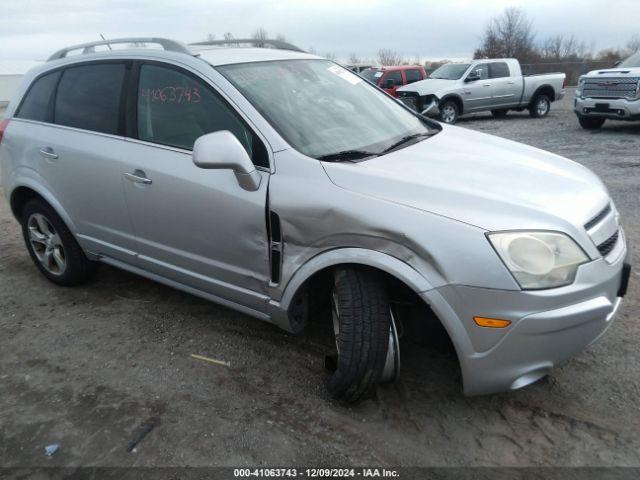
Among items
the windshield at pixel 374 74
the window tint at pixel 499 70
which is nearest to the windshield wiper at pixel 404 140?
the window tint at pixel 499 70

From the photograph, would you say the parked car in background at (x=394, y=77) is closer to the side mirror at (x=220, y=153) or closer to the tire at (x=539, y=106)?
the tire at (x=539, y=106)

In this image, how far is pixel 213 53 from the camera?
10.5ft

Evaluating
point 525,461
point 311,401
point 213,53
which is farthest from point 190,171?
point 525,461

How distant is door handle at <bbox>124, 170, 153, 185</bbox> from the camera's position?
10.2 ft

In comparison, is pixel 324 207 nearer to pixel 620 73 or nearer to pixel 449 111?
pixel 620 73

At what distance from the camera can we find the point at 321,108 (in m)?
3.06

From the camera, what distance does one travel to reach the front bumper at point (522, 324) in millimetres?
2139

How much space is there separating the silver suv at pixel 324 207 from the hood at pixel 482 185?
11mm

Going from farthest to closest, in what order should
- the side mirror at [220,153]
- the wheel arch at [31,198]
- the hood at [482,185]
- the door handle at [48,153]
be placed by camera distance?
the wheel arch at [31,198]
the door handle at [48,153]
the side mirror at [220,153]
the hood at [482,185]

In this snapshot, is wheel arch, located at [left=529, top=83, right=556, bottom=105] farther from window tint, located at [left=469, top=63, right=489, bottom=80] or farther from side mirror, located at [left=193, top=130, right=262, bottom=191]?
side mirror, located at [left=193, top=130, right=262, bottom=191]

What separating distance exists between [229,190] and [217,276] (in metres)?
0.57

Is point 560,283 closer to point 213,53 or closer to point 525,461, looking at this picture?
point 525,461

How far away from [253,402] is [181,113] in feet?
5.71

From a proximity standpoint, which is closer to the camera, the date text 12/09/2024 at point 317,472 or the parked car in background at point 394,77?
the date text 12/09/2024 at point 317,472
